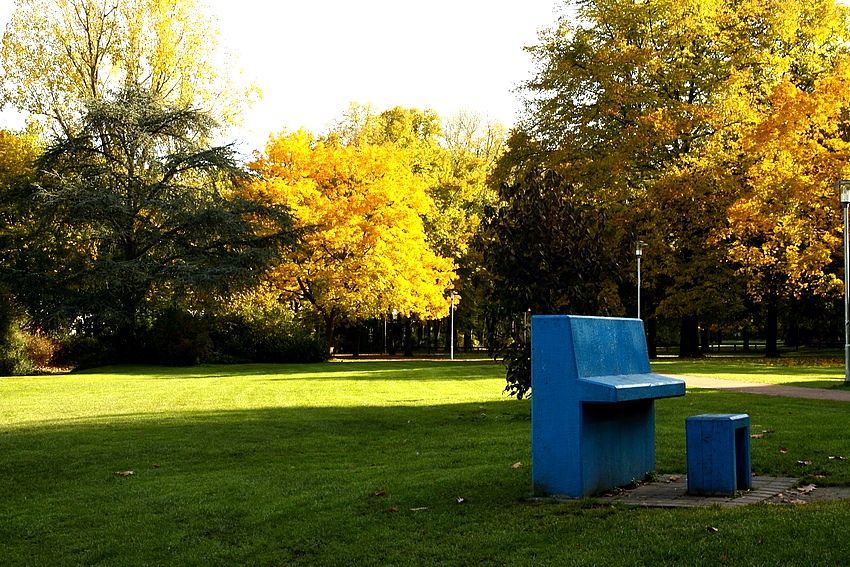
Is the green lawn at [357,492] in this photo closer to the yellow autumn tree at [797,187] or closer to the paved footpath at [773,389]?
the paved footpath at [773,389]

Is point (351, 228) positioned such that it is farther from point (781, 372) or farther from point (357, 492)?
point (357, 492)

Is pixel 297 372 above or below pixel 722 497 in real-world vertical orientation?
below

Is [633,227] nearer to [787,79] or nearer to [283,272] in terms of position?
[787,79]

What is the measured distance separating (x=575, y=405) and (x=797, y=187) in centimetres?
2915

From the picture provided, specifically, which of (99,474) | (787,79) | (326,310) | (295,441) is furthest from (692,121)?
(99,474)

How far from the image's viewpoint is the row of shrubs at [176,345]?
37594 mm

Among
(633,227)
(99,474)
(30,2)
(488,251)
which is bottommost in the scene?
(99,474)

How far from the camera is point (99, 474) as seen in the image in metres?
10.8

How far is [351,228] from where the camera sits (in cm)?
4378

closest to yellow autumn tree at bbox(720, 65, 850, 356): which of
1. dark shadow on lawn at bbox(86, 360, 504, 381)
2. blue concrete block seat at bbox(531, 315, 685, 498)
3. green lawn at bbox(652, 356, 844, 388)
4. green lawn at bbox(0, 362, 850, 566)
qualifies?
green lawn at bbox(652, 356, 844, 388)

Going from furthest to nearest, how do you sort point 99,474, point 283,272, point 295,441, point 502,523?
point 283,272
point 295,441
point 99,474
point 502,523

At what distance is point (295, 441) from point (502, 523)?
6909 mm

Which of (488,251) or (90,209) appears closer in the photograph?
(488,251)

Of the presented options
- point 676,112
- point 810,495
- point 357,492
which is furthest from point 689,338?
point 357,492
